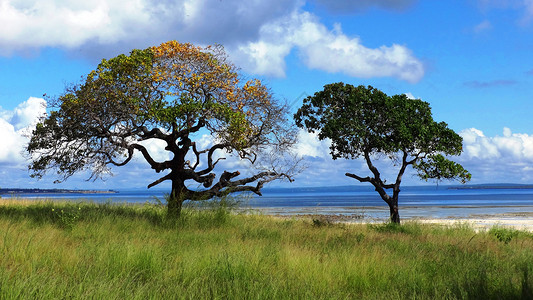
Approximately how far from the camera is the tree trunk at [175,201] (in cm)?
1984

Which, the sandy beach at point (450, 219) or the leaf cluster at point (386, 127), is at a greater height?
the leaf cluster at point (386, 127)

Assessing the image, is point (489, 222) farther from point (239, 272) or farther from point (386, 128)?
point (239, 272)

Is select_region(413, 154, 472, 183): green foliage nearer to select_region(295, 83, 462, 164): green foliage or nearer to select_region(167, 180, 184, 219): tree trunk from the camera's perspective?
select_region(295, 83, 462, 164): green foliage

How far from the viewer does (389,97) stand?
2655cm

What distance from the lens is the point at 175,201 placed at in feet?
66.6

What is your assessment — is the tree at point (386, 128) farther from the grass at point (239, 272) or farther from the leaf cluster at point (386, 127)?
the grass at point (239, 272)

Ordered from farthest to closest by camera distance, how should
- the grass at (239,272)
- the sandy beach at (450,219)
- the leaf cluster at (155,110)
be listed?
the sandy beach at (450,219) < the leaf cluster at (155,110) < the grass at (239,272)

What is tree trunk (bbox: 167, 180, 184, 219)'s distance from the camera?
19844mm

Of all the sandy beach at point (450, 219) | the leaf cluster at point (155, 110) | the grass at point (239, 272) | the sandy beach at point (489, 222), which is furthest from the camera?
the sandy beach at point (450, 219)

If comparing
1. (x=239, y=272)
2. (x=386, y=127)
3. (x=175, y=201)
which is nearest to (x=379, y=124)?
(x=386, y=127)

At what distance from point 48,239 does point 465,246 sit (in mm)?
11924

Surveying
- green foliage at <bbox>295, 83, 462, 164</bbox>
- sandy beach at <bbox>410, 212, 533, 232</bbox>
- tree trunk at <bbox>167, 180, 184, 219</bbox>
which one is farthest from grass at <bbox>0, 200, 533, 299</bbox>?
sandy beach at <bbox>410, 212, 533, 232</bbox>

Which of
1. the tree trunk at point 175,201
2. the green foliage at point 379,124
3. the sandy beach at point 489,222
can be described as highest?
the green foliage at point 379,124

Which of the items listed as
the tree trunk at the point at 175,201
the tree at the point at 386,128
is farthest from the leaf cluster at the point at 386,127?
the tree trunk at the point at 175,201
